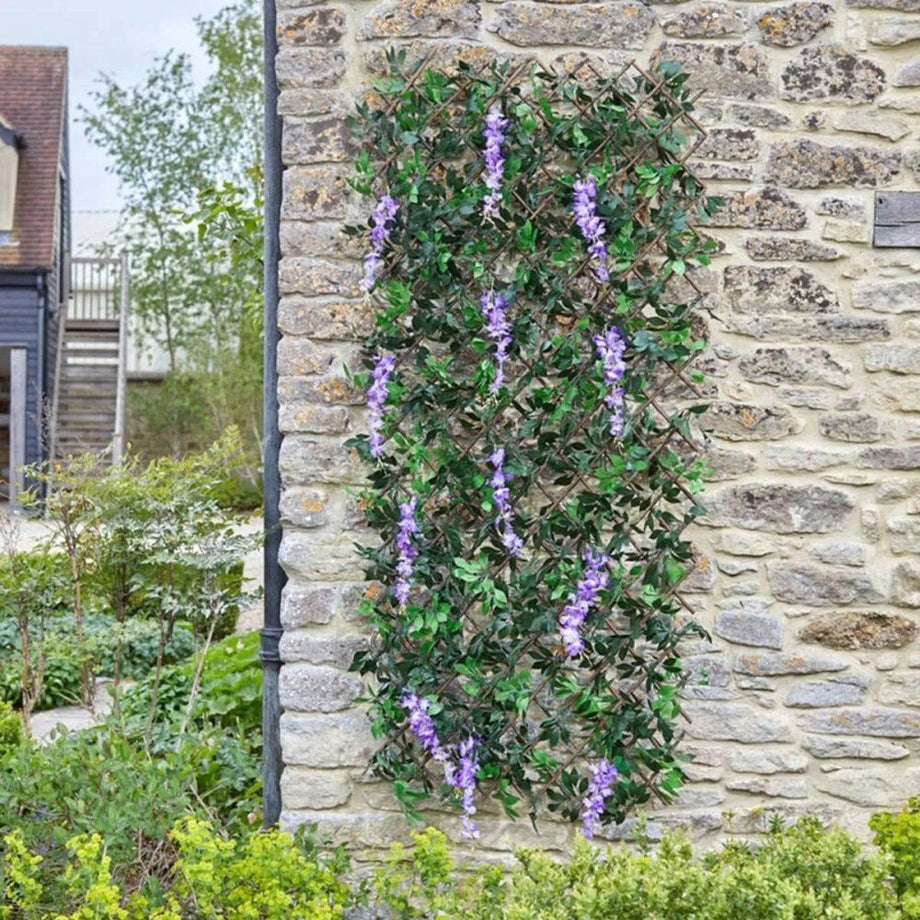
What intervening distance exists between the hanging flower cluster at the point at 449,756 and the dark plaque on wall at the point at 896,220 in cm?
196

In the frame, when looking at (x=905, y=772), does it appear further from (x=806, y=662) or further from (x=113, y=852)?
(x=113, y=852)

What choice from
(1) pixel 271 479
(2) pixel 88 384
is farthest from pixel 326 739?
(2) pixel 88 384

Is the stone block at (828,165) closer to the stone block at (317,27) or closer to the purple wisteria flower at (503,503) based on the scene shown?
the purple wisteria flower at (503,503)

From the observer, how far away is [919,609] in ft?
13.1

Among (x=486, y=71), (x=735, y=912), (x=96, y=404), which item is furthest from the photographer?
(x=96, y=404)

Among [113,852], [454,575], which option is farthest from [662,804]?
[113,852]

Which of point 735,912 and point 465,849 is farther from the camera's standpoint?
point 465,849

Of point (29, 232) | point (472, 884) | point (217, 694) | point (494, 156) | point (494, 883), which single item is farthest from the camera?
point (29, 232)

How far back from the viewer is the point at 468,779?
393cm

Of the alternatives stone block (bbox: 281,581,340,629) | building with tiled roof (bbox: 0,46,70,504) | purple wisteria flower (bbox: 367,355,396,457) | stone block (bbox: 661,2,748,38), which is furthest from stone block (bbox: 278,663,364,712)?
building with tiled roof (bbox: 0,46,70,504)

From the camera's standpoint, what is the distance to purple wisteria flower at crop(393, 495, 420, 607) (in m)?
3.87

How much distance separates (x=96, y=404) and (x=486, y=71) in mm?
15509

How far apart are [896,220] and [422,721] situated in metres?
2.09

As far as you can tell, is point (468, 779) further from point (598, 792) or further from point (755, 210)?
point (755, 210)
